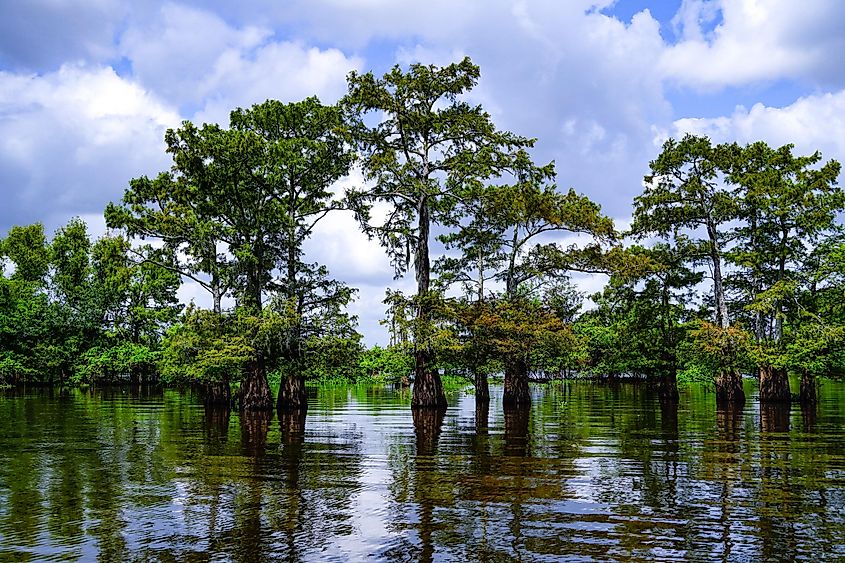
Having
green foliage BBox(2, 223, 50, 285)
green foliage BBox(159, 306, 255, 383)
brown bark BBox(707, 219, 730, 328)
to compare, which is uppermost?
green foliage BBox(2, 223, 50, 285)

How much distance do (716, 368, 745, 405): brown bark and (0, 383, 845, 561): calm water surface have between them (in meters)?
17.6

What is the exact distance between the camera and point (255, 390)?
3547cm

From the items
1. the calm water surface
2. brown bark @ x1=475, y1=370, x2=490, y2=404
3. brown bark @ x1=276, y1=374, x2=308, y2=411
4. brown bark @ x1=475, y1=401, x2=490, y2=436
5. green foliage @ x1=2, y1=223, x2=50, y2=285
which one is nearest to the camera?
the calm water surface

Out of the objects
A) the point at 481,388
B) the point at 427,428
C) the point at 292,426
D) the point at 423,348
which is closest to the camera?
the point at 427,428

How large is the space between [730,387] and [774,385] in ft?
8.20

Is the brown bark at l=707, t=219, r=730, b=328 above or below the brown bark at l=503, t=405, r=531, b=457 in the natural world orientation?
above

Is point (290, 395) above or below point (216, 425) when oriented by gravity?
above

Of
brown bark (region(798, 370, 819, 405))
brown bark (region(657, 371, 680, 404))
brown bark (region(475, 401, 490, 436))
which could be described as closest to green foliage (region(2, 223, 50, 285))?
brown bark (region(475, 401, 490, 436))

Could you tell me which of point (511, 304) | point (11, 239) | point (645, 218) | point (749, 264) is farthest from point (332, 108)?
point (11, 239)

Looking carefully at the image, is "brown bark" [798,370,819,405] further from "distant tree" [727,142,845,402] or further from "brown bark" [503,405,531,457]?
"brown bark" [503,405,531,457]

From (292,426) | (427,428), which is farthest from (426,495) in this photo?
(292,426)

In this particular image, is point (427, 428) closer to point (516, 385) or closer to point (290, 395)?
point (290, 395)

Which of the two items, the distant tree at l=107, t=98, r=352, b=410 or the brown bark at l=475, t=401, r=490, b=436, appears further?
the distant tree at l=107, t=98, r=352, b=410

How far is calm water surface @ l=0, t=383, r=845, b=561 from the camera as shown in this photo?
28.9 feet
